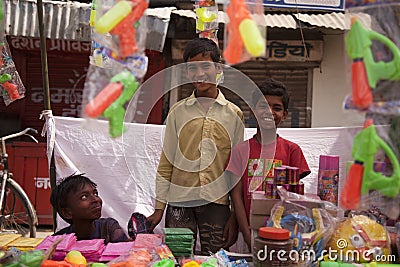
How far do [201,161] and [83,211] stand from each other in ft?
1.84

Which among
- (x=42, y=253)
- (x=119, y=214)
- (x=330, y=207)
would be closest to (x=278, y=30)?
(x=119, y=214)

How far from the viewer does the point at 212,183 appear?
8.02ft

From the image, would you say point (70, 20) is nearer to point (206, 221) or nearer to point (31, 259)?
point (206, 221)

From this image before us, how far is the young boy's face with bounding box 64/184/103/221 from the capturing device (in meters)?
2.45

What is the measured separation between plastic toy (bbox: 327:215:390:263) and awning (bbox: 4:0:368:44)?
3.38m

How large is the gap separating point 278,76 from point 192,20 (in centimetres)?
Answer: 118

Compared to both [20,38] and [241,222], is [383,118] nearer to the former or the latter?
[241,222]

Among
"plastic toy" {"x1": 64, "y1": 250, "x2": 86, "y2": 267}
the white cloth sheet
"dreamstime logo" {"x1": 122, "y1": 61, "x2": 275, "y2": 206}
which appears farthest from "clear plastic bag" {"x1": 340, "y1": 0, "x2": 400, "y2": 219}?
the white cloth sheet

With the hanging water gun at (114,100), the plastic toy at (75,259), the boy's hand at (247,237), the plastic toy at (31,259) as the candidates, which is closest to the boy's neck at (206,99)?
the boy's hand at (247,237)

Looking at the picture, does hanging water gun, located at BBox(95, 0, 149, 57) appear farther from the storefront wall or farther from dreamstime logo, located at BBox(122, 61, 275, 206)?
the storefront wall

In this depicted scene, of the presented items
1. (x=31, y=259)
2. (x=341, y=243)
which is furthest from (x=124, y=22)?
(x=341, y=243)

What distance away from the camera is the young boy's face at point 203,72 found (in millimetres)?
2344

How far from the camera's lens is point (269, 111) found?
2273 mm

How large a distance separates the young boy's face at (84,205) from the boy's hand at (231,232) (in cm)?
57
